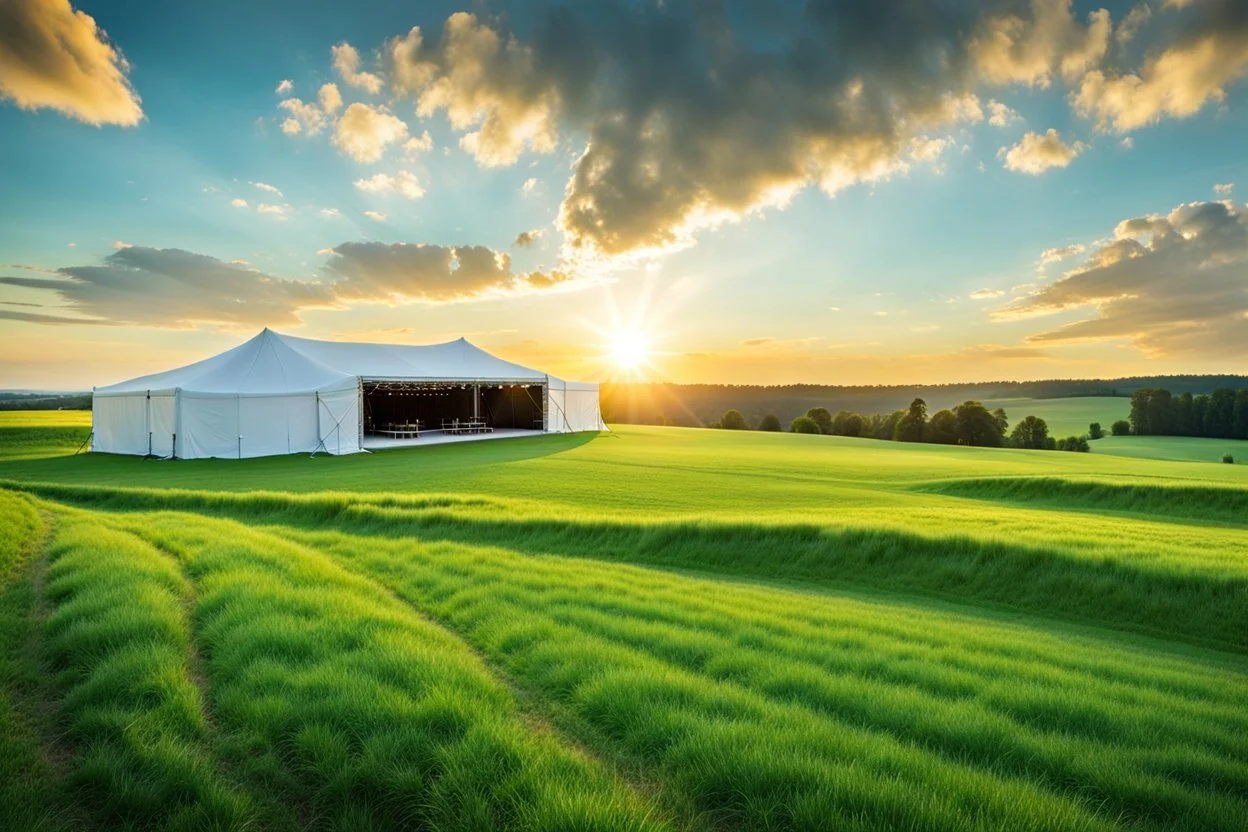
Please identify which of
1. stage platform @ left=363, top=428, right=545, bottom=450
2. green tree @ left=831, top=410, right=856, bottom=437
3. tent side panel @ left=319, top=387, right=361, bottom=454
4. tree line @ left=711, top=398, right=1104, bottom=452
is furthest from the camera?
green tree @ left=831, top=410, right=856, bottom=437

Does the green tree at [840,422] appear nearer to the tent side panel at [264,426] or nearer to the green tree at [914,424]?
the green tree at [914,424]

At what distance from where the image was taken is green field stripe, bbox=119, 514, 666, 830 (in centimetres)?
306

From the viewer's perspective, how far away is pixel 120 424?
2997 cm

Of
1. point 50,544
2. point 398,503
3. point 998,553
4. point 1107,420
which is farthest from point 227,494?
point 1107,420

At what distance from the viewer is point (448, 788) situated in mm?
3201

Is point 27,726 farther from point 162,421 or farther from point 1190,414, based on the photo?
point 1190,414

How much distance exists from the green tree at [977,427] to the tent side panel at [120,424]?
2437 inches

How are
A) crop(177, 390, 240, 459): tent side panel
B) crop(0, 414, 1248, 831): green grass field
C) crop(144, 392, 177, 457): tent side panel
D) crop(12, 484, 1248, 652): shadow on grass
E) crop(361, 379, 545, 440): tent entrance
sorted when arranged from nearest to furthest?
crop(0, 414, 1248, 831): green grass field < crop(12, 484, 1248, 652): shadow on grass < crop(177, 390, 240, 459): tent side panel < crop(144, 392, 177, 457): tent side panel < crop(361, 379, 545, 440): tent entrance

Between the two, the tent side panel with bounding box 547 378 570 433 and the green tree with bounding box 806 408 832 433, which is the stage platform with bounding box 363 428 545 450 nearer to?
the tent side panel with bounding box 547 378 570 433

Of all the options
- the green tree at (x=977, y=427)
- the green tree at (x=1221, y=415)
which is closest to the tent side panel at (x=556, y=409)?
the green tree at (x=977, y=427)

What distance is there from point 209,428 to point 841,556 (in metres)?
27.2

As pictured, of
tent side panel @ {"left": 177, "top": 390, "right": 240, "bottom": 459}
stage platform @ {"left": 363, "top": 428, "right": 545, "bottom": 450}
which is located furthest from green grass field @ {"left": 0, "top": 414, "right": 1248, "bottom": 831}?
stage platform @ {"left": 363, "top": 428, "right": 545, "bottom": 450}

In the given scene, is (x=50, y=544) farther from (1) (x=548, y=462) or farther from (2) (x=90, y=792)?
(1) (x=548, y=462)

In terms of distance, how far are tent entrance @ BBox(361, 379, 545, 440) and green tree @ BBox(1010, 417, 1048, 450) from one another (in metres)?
48.5
